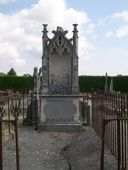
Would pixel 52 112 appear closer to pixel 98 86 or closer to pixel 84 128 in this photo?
pixel 84 128

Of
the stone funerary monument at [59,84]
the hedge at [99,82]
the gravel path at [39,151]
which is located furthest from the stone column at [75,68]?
the hedge at [99,82]

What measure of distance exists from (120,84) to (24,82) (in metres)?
10.3

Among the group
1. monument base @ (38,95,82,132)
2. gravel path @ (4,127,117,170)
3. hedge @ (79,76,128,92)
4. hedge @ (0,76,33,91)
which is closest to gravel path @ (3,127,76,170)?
gravel path @ (4,127,117,170)

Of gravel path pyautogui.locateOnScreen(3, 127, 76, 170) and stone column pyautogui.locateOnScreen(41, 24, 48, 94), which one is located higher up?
stone column pyautogui.locateOnScreen(41, 24, 48, 94)

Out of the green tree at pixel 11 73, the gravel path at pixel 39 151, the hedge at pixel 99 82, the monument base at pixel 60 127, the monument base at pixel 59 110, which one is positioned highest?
the green tree at pixel 11 73

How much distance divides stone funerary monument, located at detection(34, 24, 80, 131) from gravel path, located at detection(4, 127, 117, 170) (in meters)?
1.51

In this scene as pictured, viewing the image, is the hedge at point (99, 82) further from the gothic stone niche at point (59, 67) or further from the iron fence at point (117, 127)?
the iron fence at point (117, 127)

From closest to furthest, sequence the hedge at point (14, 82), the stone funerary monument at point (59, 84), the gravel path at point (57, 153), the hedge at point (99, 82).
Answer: the gravel path at point (57, 153), the stone funerary monument at point (59, 84), the hedge at point (99, 82), the hedge at point (14, 82)

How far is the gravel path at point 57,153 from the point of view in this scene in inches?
333

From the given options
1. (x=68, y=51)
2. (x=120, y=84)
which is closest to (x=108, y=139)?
(x=68, y=51)

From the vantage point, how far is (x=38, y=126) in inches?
569

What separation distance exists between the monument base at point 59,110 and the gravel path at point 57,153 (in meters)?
1.49

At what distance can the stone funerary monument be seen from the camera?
1454 centimetres

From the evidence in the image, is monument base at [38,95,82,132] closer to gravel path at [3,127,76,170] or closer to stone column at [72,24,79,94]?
stone column at [72,24,79,94]
